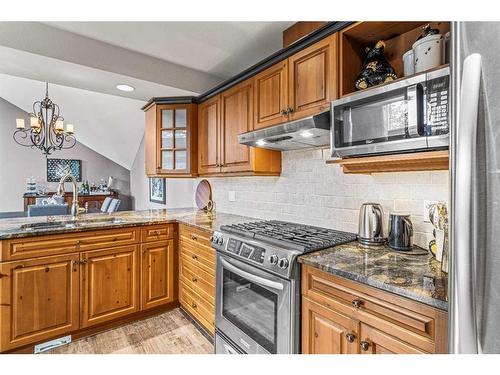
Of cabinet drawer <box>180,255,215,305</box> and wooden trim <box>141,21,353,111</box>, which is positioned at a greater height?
wooden trim <box>141,21,353,111</box>

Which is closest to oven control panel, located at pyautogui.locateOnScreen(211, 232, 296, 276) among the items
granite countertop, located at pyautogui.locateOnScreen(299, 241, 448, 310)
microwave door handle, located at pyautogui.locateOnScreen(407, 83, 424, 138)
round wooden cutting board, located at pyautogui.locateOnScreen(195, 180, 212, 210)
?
granite countertop, located at pyautogui.locateOnScreen(299, 241, 448, 310)

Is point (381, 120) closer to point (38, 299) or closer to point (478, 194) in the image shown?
point (478, 194)

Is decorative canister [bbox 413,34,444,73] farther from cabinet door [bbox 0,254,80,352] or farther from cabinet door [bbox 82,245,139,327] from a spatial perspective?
cabinet door [bbox 0,254,80,352]

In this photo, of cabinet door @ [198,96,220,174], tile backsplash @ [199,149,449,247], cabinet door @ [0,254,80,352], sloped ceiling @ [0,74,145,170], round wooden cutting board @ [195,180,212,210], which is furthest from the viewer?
sloped ceiling @ [0,74,145,170]

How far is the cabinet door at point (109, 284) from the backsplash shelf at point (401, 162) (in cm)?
203

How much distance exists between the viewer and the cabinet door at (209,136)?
106 inches

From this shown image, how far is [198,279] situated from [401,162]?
71.2 inches

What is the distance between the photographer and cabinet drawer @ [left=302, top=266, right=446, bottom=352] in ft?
3.07

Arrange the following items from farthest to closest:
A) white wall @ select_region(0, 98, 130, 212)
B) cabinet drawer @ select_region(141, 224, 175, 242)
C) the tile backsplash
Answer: white wall @ select_region(0, 98, 130, 212)
cabinet drawer @ select_region(141, 224, 175, 242)
the tile backsplash

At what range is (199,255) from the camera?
231 centimetres

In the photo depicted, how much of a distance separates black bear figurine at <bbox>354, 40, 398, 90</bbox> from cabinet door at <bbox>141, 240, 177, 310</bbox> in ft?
7.17

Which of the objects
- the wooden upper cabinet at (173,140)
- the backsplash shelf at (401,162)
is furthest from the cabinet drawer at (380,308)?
the wooden upper cabinet at (173,140)
